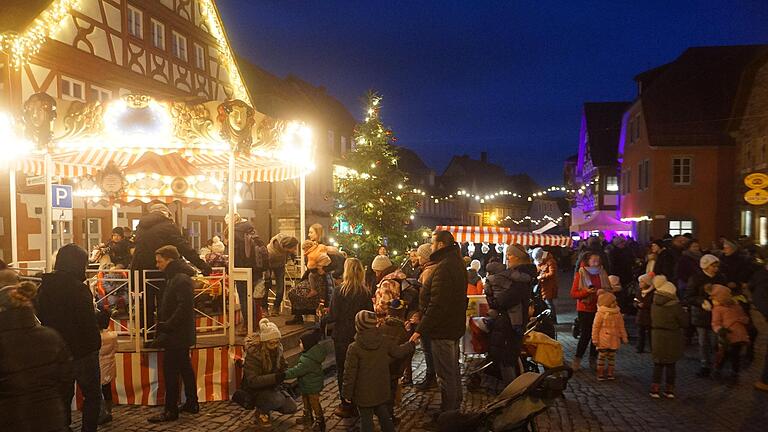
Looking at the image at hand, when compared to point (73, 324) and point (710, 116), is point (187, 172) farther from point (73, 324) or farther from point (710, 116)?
point (710, 116)

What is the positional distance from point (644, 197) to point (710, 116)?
475 cm

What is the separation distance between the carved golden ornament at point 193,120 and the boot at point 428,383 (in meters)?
4.60

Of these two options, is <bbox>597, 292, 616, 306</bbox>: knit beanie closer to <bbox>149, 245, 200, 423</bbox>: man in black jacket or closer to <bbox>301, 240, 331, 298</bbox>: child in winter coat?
<bbox>301, 240, 331, 298</bbox>: child in winter coat

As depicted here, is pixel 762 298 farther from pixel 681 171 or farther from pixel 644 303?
pixel 681 171

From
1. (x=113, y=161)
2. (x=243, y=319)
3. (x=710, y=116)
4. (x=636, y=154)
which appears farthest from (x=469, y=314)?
(x=636, y=154)

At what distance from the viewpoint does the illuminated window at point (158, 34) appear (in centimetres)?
1889

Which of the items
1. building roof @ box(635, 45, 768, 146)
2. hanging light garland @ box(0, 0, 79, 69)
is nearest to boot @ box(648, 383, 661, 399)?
hanging light garland @ box(0, 0, 79, 69)

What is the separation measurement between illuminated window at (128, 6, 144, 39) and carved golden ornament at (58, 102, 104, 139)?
447 inches

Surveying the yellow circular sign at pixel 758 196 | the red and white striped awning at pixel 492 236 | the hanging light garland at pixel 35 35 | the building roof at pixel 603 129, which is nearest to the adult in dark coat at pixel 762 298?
the yellow circular sign at pixel 758 196

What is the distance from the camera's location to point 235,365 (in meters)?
7.71

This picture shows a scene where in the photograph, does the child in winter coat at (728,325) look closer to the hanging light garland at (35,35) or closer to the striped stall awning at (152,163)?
the striped stall awning at (152,163)

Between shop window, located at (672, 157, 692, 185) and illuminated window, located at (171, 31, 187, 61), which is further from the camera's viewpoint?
shop window, located at (672, 157, 692, 185)

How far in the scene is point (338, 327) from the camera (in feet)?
22.2

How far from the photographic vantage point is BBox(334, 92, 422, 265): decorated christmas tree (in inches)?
675
